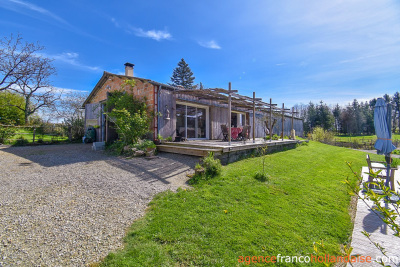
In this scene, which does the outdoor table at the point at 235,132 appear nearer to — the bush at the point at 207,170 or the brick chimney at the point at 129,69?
the bush at the point at 207,170

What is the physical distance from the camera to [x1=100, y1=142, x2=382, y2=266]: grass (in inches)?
81.1

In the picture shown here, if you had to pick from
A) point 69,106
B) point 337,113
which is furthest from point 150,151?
point 337,113

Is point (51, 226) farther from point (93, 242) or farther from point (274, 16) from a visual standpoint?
point (274, 16)

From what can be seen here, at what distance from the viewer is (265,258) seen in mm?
2062

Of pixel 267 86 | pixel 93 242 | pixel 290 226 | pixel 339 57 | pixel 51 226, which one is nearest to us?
pixel 93 242

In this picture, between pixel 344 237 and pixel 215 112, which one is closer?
pixel 344 237

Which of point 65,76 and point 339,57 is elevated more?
point 65,76

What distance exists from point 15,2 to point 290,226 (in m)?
13.4

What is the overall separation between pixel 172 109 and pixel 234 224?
6.93 metres

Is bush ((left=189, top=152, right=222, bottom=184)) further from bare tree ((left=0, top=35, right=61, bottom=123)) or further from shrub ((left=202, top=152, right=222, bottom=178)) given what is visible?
bare tree ((left=0, top=35, right=61, bottom=123))

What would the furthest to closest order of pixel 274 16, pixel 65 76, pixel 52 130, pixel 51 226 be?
1. pixel 65 76
2. pixel 52 130
3. pixel 274 16
4. pixel 51 226

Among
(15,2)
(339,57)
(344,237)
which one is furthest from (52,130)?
(339,57)

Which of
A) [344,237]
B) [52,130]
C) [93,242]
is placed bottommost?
[344,237]

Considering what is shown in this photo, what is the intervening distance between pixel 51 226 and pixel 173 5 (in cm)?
953
